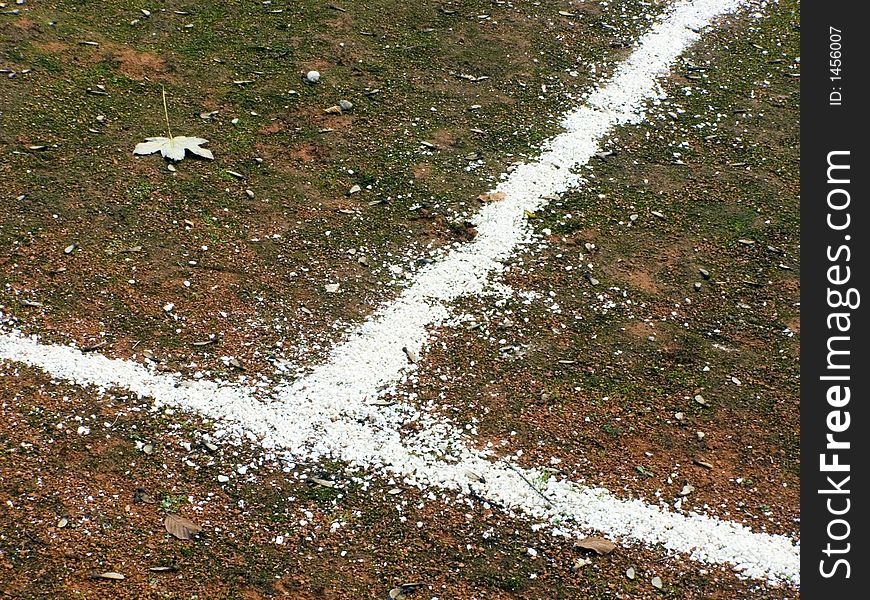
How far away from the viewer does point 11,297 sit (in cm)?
404

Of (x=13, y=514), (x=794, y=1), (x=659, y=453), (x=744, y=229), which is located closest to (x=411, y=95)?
(x=744, y=229)

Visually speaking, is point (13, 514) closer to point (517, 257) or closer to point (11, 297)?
point (11, 297)

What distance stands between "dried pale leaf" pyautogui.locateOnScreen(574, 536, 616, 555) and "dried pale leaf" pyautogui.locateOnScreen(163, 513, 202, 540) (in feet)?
5.28

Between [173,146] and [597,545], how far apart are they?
3594mm

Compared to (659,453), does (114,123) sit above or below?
above

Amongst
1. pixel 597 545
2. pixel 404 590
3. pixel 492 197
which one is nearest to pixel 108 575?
pixel 404 590

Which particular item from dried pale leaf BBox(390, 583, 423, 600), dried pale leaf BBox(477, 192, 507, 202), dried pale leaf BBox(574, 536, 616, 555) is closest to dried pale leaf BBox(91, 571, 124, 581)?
dried pale leaf BBox(390, 583, 423, 600)

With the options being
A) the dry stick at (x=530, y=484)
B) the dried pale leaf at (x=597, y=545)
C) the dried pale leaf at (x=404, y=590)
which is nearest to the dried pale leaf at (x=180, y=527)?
the dried pale leaf at (x=404, y=590)

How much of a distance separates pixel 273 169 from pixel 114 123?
1.15m

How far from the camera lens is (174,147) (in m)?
5.03

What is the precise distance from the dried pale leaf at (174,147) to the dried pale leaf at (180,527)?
102 inches

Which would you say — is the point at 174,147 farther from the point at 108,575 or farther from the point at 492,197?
the point at 108,575

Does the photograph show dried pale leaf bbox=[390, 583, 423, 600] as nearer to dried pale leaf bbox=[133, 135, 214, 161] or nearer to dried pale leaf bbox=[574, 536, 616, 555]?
dried pale leaf bbox=[574, 536, 616, 555]

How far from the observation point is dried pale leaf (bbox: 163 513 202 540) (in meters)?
3.18
